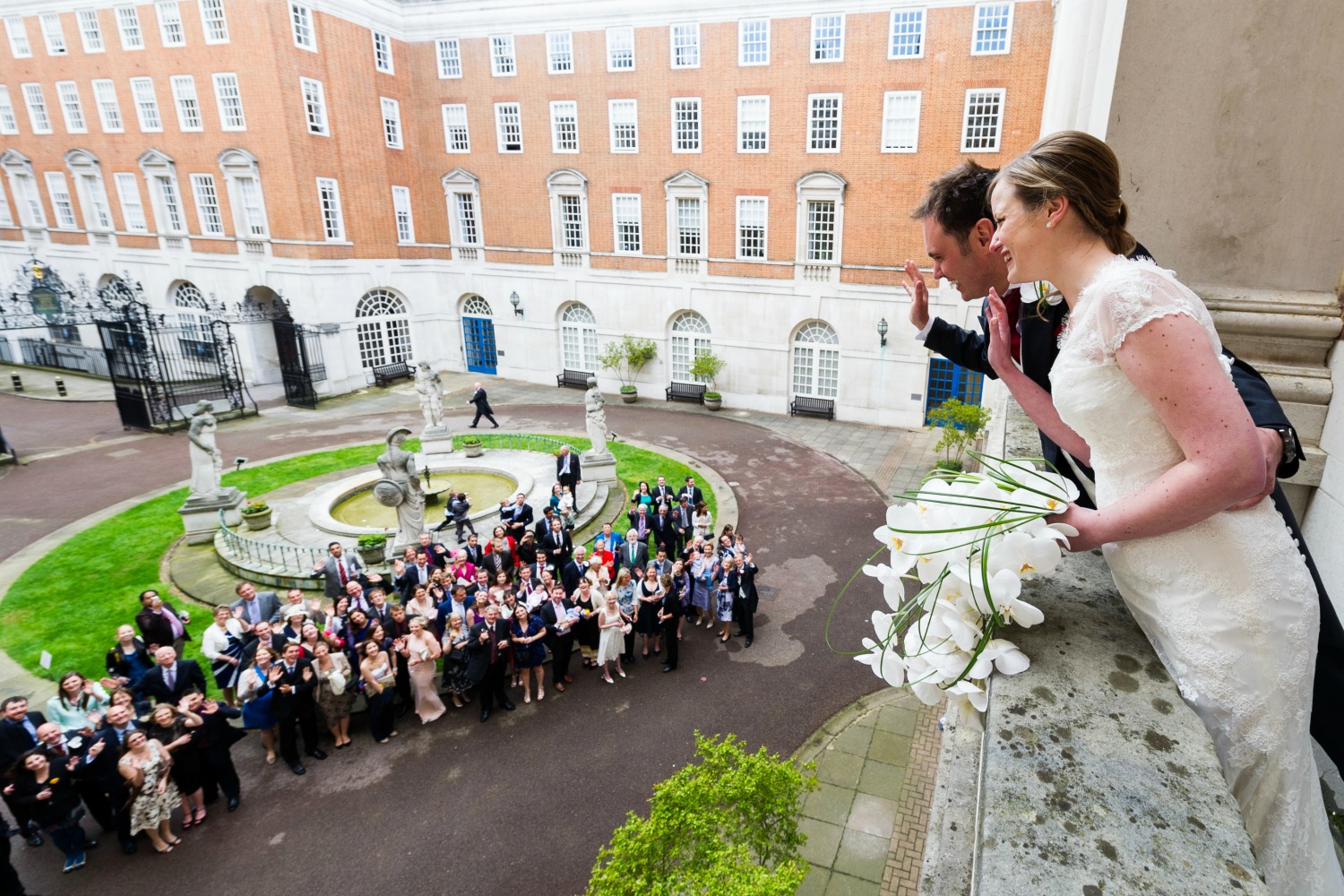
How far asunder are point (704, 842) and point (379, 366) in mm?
30702

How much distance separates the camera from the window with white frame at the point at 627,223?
27.7 m

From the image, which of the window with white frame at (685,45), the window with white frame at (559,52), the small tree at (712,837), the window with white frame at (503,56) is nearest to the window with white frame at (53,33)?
the window with white frame at (503,56)

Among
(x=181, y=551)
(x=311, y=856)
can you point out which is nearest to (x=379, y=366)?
(x=181, y=551)

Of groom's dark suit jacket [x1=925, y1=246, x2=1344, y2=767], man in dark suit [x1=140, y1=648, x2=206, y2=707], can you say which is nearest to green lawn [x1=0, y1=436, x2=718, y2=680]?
man in dark suit [x1=140, y1=648, x2=206, y2=707]

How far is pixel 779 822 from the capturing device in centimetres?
527

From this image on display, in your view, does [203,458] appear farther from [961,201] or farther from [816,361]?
[816,361]

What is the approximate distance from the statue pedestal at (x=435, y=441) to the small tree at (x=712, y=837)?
16168mm

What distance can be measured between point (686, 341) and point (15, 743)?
2382 cm

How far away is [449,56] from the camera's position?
2950cm

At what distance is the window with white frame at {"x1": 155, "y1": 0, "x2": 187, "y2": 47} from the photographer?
2739 cm

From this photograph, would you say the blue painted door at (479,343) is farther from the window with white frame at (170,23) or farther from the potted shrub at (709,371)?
the window with white frame at (170,23)

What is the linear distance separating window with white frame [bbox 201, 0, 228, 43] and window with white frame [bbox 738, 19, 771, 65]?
20065 mm

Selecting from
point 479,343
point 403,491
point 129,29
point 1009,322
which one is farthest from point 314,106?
point 1009,322

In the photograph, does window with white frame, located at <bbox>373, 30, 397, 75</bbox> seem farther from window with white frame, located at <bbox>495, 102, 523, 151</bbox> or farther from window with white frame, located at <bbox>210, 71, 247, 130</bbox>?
window with white frame, located at <bbox>210, 71, 247, 130</bbox>
